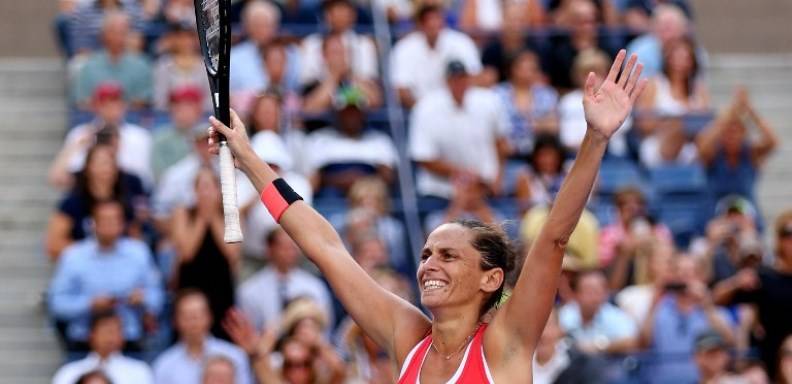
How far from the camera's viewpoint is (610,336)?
984cm

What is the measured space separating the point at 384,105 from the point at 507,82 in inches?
37.7

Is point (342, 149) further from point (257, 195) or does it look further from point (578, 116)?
point (578, 116)

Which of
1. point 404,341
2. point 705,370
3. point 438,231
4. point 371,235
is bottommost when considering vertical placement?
point 705,370

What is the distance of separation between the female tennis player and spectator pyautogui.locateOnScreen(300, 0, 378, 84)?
623 centimetres

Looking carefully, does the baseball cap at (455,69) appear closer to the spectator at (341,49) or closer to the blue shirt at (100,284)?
the spectator at (341,49)

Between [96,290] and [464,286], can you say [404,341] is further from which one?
[96,290]

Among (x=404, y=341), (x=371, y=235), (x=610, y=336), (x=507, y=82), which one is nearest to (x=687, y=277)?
(x=610, y=336)

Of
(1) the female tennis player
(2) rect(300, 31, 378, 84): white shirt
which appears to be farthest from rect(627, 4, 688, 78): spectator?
(1) the female tennis player

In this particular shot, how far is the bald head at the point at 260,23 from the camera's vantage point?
11.6 meters

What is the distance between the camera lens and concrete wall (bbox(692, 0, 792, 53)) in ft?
51.7

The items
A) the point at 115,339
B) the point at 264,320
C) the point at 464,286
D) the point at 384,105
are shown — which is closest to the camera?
the point at 464,286

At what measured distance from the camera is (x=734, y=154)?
466 inches

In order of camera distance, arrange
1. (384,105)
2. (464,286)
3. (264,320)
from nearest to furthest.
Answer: (464,286), (264,320), (384,105)

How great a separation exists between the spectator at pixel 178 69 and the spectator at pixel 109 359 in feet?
8.38
